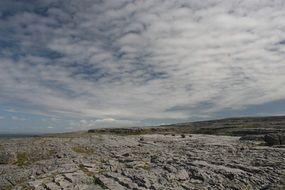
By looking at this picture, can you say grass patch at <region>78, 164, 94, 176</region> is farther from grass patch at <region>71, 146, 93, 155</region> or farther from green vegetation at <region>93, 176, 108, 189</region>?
grass patch at <region>71, 146, 93, 155</region>

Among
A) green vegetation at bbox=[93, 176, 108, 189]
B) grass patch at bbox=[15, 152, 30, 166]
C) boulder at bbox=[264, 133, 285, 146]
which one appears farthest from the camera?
boulder at bbox=[264, 133, 285, 146]

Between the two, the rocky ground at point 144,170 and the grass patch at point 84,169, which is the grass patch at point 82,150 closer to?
the rocky ground at point 144,170

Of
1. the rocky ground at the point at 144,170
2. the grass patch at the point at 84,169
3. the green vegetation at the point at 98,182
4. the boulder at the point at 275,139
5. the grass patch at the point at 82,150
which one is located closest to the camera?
the rocky ground at the point at 144,170

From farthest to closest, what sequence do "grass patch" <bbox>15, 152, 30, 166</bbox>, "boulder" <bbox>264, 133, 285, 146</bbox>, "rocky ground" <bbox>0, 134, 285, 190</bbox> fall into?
"boulder" <bbox>264, 133, 285, 146</bbox>
"grass patch" <bbox>15, 152, 30, 166</bbox>
"rocky ground" <bbox>0, 134, 285, 190</bbox>

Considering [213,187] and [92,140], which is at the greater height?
[92,140]

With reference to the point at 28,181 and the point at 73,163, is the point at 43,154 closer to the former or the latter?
the point at 73,163

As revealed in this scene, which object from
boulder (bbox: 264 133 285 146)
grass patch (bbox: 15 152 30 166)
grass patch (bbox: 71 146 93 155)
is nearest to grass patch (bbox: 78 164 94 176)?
grass patch (bbox: 15 152 30 166)

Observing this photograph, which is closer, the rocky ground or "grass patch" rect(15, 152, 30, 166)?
the rocky ground

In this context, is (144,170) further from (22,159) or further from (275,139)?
(275,139)

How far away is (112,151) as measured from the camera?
47.1m

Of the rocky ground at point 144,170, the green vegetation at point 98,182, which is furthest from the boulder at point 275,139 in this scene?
the green vegetation at point 98,182

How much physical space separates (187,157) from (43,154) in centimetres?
2153

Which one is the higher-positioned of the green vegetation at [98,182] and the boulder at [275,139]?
the boulder at [275,139]

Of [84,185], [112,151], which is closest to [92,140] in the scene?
[112,151]
